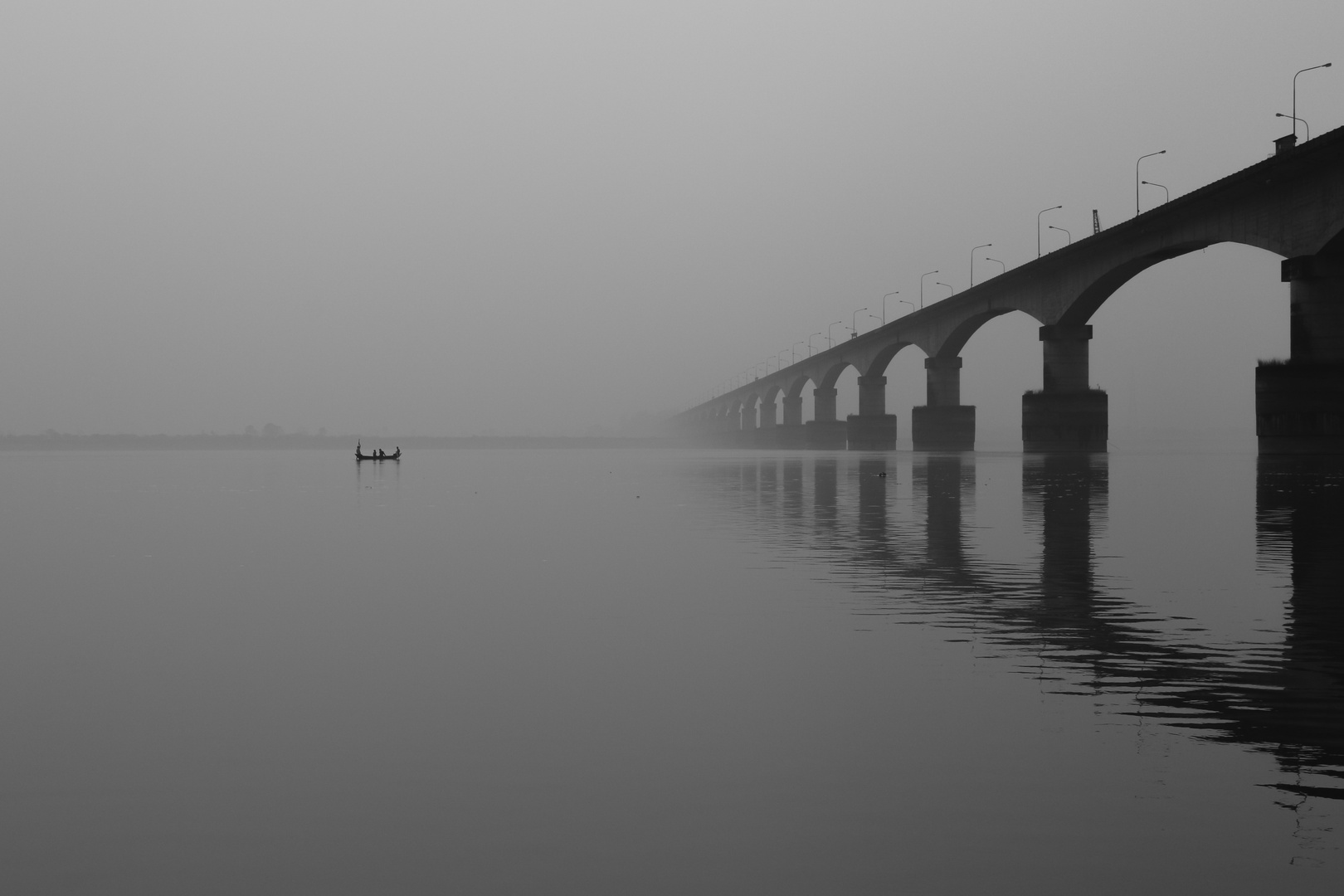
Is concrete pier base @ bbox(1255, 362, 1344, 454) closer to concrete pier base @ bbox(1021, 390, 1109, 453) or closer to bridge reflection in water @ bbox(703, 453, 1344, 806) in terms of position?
bridge reflection in water @ bbox(703, 453, 1344, 806)

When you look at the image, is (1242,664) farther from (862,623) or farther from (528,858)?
(528,858)

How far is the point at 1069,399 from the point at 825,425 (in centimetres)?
7088

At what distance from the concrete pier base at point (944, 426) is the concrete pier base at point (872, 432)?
19.1 metres

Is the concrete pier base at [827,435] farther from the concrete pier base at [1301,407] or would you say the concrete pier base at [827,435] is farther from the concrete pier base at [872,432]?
the concrete pier base at [1301,407]

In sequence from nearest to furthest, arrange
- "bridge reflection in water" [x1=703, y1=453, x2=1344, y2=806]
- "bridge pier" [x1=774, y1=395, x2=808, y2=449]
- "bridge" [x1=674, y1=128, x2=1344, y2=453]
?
"bridge reflection in water" [x1=703, y1=453, x2=1344, y2=806]
"bridge" [x1=674, y1=128, x2=1344, y2=453]
"bridge pier" [x1=774, y1=395, x2=808, y2=449]

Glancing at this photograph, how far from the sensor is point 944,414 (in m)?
Result: 113

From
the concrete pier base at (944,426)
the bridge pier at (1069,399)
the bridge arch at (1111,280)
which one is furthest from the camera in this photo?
the concrete pier base at (944,426)

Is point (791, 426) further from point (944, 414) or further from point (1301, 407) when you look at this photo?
point (1301, 407)

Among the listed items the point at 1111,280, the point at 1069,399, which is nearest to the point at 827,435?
the point at 1069,399

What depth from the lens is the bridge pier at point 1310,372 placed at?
54938mm

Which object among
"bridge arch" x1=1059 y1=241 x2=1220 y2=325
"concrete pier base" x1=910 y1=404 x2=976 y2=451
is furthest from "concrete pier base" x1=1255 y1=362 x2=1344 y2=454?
"concrete pier base" x1=910 y1=404 x2=976 y2=451

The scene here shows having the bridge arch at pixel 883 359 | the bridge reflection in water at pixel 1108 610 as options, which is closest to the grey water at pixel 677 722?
the bridge reflection in water at pixel 1108 610

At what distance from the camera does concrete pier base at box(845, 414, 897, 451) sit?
13300 centimetres

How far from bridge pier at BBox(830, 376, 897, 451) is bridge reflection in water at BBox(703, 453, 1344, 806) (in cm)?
10270
